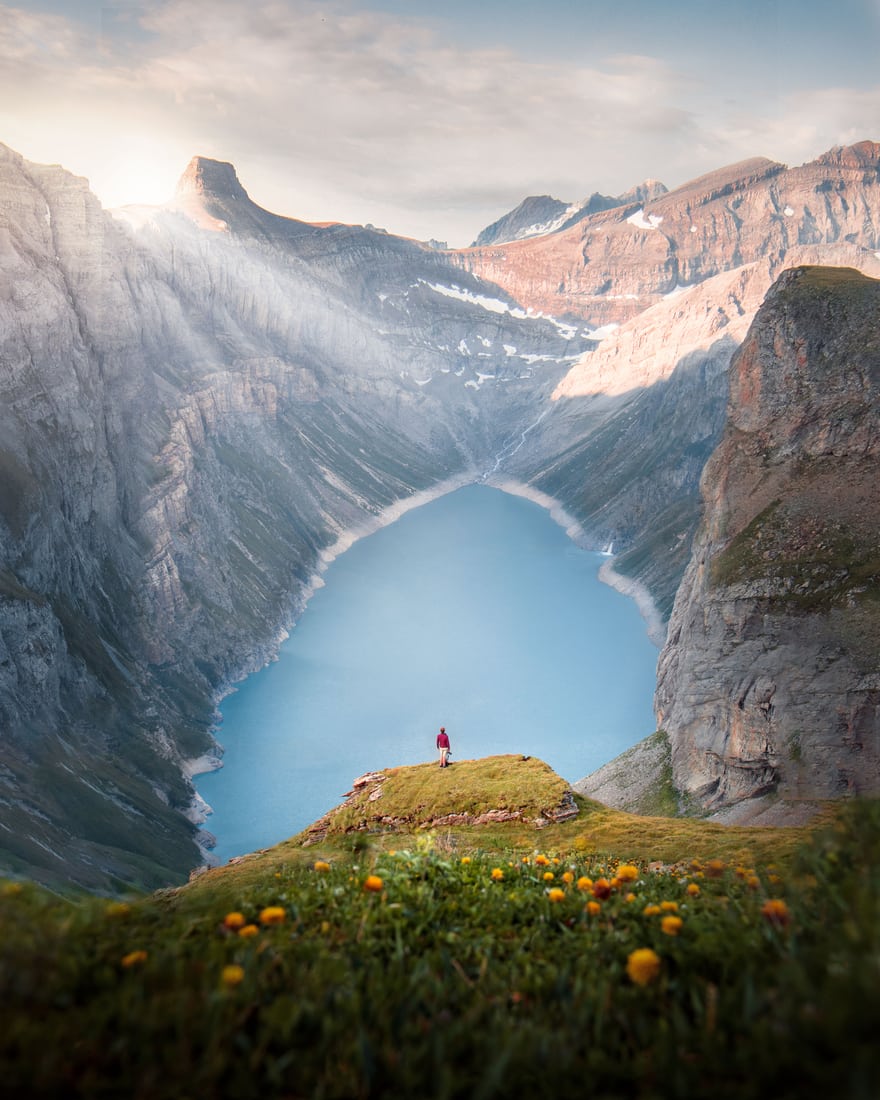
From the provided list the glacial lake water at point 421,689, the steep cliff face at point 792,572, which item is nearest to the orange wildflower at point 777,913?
the steep cliff face at point 792,572

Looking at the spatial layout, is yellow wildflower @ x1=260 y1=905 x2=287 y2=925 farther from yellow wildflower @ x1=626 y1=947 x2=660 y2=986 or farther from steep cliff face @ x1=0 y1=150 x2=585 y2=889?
steep cliff face @ x1=0 y1=150 x2=585 y2=889

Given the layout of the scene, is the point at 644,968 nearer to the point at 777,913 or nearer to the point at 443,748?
the point at 777,913

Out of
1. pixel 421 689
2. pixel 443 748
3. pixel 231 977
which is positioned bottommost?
pixel 231 977

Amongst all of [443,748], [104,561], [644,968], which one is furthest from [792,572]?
[104,561]

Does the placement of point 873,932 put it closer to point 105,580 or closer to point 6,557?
point 6,557

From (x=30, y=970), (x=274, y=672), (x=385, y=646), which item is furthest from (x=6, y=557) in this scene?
(x=30, y=970)
